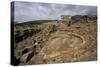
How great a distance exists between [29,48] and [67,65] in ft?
2.03

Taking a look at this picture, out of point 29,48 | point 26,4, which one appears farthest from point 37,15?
point 29,48

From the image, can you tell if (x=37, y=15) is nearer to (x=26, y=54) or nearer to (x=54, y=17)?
(x=54, y=17)

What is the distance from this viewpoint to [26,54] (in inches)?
100

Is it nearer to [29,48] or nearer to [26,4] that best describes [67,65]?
[29,48]

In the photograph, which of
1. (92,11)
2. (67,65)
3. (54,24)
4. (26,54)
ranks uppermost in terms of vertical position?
(92,11)

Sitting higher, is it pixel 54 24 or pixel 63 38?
pixel 54 24

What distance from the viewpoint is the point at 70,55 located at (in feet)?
9.11

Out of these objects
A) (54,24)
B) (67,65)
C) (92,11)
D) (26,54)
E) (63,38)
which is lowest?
(67,65)

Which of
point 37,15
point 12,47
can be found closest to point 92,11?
point 37,15
